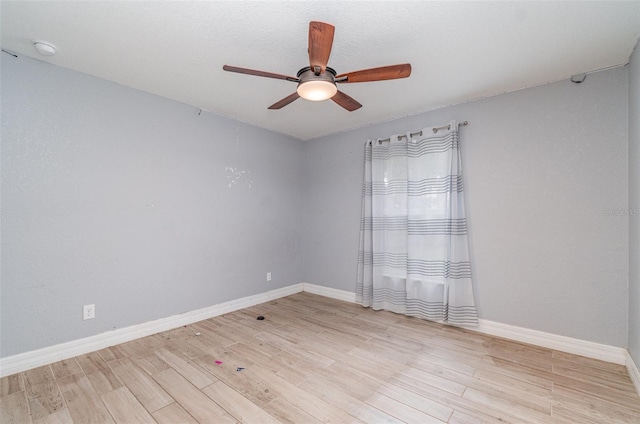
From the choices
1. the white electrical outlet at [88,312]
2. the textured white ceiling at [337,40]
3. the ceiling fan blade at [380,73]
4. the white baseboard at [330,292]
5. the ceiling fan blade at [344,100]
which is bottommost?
the white baseboard at [330,292]

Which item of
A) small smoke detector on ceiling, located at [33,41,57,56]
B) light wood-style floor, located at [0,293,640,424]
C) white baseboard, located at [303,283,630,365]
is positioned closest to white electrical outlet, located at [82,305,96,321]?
light wood-style floor, located at [0,293,640,424]

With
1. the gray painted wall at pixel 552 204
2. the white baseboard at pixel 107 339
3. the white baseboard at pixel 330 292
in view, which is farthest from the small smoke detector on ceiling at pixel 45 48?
the white baseboard at pixel 330 292

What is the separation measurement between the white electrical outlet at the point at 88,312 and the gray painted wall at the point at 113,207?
0.04m

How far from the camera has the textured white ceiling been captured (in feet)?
5.50

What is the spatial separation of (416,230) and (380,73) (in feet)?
6.49

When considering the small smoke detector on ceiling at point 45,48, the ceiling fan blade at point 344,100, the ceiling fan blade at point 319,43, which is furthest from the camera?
the ceiling fan blade at point 344,100

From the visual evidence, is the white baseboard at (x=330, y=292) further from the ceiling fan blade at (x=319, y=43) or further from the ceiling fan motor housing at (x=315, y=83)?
the ceiling fan blade at (x=319, y=43)

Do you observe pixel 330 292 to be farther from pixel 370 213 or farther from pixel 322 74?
pixel 322 74

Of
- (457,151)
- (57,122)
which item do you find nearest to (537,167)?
(457,151)

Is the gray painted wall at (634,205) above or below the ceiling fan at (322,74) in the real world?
below

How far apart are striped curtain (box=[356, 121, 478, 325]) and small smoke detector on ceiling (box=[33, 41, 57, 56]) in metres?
3.16

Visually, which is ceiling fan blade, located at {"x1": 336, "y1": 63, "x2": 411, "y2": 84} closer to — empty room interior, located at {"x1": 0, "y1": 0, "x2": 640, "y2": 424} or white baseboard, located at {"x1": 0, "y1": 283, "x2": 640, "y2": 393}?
empty room interior, located at {"x1": 0, "y1": 0, "x2": 640, "y2": 424}

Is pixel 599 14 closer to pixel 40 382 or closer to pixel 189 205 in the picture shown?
pixel 189 205

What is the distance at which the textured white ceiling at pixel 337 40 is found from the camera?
5.50ft
